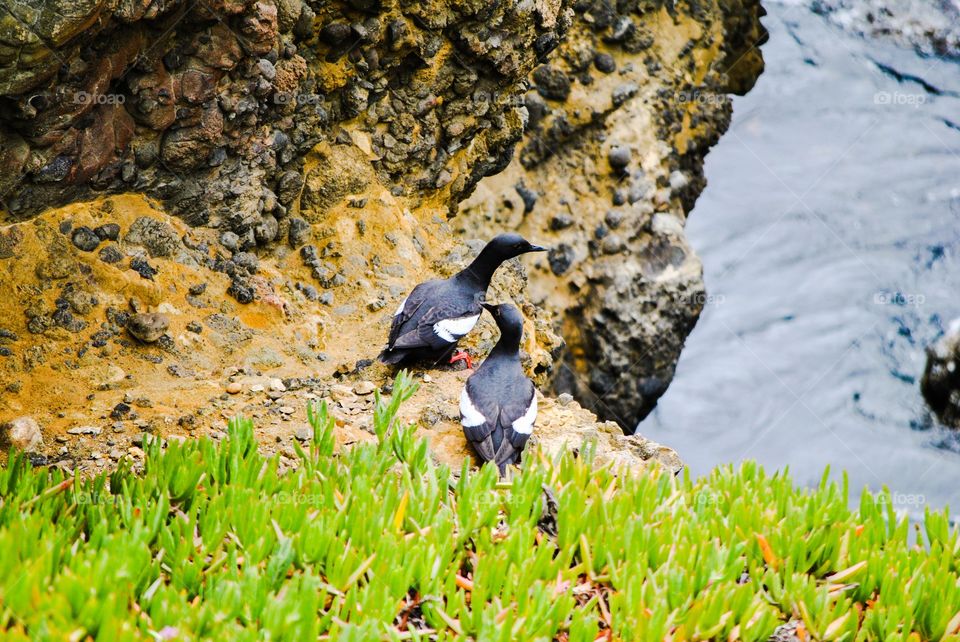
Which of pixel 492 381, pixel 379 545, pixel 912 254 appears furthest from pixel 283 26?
pixel 912 254

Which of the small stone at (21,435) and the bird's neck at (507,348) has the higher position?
the small stone at (21,435)

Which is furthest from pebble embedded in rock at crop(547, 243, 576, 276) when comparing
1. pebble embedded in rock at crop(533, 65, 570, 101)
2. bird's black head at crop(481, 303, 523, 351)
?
bird's black head at crop(481, 303, 523, 351)

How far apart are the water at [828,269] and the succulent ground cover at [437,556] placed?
7288mm

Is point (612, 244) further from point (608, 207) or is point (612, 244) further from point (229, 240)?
point (229, 240)

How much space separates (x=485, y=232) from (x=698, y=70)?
13.3 feet

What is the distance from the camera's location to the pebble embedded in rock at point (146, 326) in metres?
6.38

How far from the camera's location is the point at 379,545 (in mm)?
3705

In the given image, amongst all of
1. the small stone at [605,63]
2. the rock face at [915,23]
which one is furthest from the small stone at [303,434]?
the rock face at [915,23]

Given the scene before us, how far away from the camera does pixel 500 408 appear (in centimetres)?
568

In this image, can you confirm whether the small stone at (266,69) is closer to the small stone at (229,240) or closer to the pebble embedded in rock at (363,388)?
the small stone at (229,240)

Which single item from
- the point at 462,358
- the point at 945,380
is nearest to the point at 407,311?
the point at 462,358

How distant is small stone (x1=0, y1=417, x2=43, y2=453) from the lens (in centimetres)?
528

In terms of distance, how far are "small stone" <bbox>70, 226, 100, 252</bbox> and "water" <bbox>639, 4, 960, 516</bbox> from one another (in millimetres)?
7172

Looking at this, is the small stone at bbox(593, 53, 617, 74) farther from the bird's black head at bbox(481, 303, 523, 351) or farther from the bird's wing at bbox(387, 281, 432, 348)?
the bird's black head at bbox(481, 303, 523, 351)
